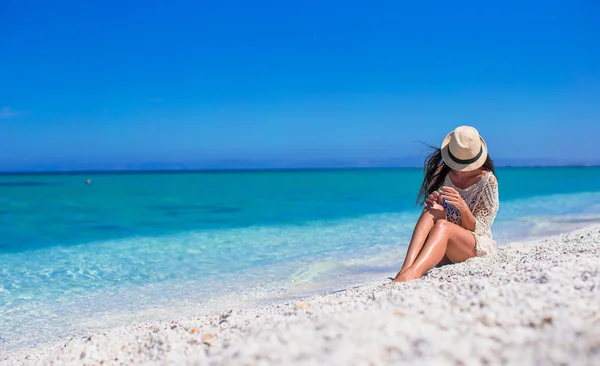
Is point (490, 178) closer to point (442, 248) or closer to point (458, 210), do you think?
point (458, 210)

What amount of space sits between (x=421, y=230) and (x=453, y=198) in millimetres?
405

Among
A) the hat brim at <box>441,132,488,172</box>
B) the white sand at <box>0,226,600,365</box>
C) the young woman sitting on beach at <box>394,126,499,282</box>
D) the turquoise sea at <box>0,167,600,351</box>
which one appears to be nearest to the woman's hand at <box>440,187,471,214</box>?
the young woman sitting on beach at <box>394,126,499,282</box>

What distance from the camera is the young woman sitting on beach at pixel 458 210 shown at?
4457 millimetres

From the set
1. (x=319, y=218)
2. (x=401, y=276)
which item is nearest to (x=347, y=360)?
(x=401, y=276)

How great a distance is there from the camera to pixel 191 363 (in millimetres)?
2367

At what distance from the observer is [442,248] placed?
4.48 meters

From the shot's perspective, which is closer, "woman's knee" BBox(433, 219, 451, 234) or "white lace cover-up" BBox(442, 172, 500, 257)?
"woman's knee" BBox(433, 219, 451, 234)

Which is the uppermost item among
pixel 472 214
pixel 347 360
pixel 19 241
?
pixel 472 214

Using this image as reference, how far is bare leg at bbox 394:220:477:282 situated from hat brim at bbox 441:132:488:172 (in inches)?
21.4

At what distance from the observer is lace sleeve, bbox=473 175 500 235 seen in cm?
482

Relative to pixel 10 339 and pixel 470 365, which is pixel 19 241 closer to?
pixel 10 339

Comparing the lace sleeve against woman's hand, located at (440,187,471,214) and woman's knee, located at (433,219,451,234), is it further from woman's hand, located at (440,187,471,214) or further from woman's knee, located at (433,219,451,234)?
woman's knee, located at (433,219,451,234)

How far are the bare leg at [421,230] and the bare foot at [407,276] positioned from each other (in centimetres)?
7

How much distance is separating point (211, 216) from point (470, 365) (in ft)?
44.3
